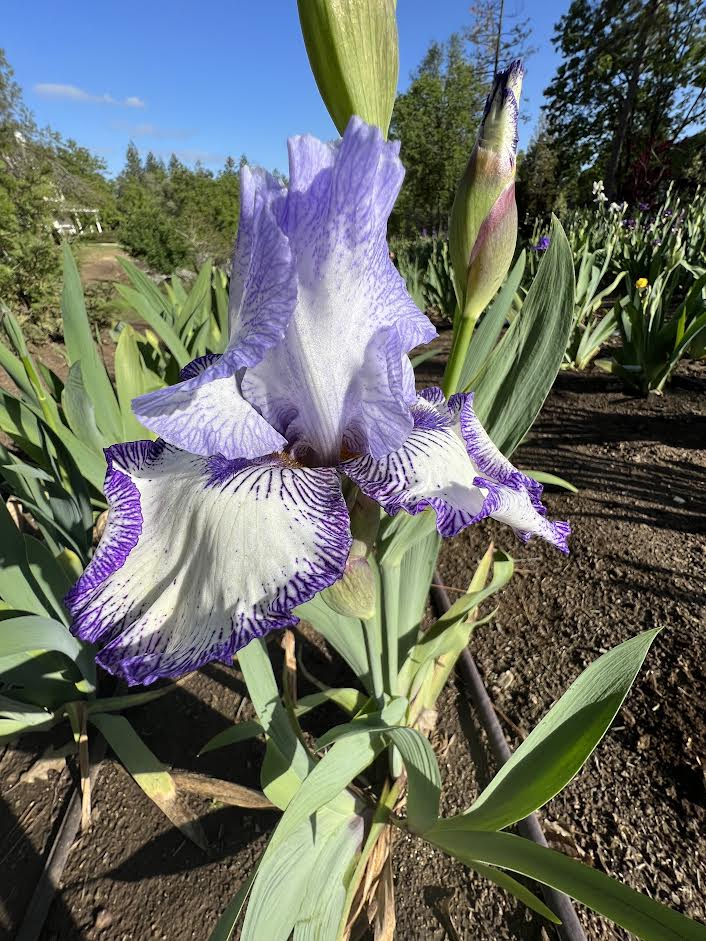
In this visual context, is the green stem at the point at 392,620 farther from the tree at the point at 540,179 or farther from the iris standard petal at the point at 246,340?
the tree at the point at 540,179

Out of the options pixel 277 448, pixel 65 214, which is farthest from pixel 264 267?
pixel 65 214

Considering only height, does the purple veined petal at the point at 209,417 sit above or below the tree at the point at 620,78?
below

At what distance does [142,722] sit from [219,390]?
1.39 m

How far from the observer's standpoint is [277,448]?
0.60 metres

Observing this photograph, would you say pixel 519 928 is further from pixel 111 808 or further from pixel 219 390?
pixel 219 390

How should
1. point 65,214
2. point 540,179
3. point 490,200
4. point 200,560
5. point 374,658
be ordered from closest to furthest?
1. point 200,560
2. point 490,200
3. point 374,658
4. point 65,214
5. point 540,179

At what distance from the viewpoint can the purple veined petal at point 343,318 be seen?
20.7 inches

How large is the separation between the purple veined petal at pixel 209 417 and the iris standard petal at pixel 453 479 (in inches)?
5.0

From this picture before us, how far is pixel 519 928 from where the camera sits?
104 centimetres

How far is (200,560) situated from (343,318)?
1.07 ft

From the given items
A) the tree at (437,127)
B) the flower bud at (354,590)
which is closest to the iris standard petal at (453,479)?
the flower bud at (354,590)

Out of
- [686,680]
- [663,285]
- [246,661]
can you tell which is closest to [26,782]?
[246,661]

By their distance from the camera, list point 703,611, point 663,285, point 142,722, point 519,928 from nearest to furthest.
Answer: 1. point 519,928
2. point 142,722
3. point 703,611
4. point 663,285

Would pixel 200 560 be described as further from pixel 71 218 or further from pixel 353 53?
pixel 71 218
